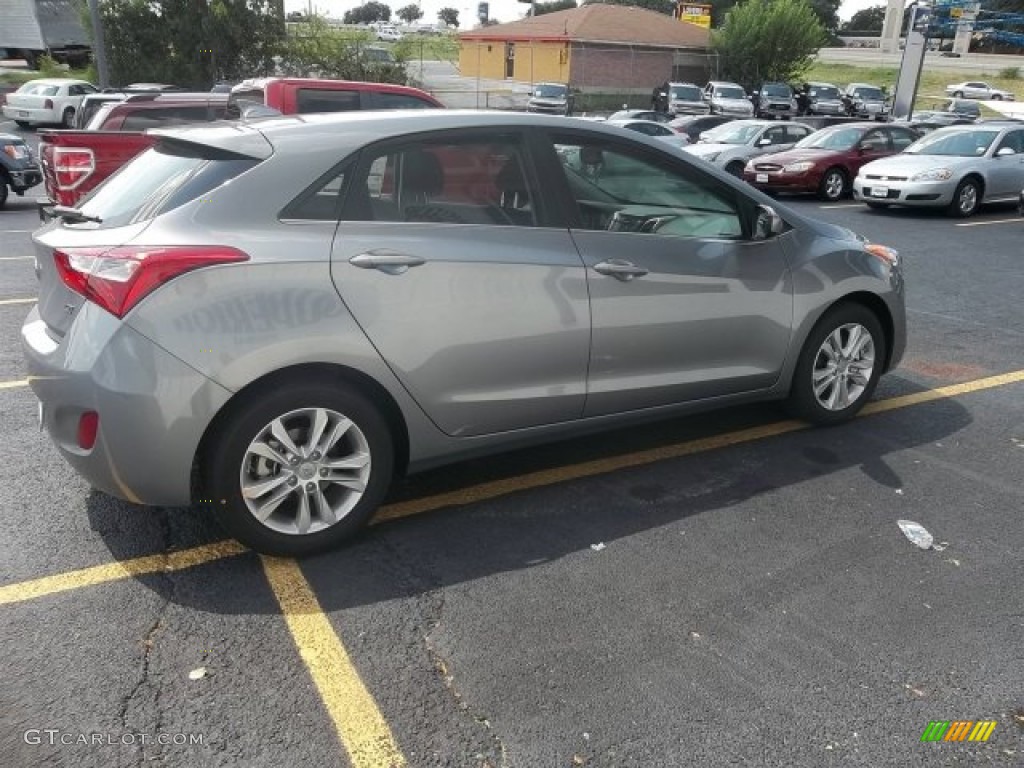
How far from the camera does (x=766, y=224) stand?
434 cm

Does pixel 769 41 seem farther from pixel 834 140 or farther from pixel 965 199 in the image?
pixel 965 199

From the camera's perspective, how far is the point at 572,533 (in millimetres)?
3631

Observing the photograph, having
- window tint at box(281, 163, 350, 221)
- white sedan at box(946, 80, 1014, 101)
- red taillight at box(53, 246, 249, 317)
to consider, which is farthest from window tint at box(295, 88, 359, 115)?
white sedan at box(946, 80, 1014, 101)

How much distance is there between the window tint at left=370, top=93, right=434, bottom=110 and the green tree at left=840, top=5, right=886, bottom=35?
357ft

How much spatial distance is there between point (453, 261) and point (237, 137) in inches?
38.5

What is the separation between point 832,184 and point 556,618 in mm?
15791

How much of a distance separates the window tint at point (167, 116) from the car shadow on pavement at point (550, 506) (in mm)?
7045

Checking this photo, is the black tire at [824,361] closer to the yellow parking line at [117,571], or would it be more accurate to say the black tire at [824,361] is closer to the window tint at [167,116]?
the yellow parking line at [117,571]

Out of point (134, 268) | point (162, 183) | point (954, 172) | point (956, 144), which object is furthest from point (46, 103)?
point (134, 268)

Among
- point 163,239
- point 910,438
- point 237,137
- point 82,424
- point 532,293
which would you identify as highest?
point 237,137

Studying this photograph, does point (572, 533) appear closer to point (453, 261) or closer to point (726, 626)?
point (726, 626)

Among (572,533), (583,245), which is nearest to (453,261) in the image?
(583,245)

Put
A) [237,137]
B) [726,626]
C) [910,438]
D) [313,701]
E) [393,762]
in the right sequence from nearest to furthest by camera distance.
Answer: [393,762] < [313,701] < [726,626] < [237,137] < [910,438]

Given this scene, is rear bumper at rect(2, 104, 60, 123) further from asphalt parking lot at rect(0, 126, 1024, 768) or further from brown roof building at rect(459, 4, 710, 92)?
brown roof building at rect(459, 4, 710, 92)
